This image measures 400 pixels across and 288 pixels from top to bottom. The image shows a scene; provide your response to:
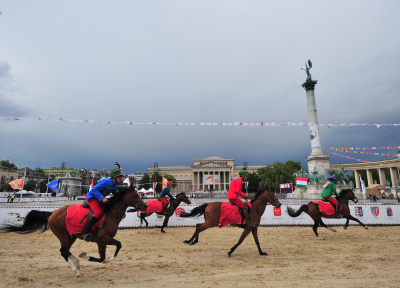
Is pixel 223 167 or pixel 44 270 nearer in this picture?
pixel 44 270

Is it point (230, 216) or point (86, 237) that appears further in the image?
point (230, 216)

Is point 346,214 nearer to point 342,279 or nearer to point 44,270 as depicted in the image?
point 342,279

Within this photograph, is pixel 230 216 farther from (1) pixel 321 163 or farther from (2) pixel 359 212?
(1) pixel 321 163

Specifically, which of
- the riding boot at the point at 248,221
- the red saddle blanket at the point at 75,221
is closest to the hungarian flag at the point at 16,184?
the red saddle blanket at the point at 75,221

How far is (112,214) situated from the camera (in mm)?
5602

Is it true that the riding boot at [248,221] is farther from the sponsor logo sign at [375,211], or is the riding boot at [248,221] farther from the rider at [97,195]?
the sponsor logo sign at [375,211]

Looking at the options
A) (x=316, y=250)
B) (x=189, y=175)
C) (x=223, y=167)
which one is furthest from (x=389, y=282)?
(x=189, y=175)

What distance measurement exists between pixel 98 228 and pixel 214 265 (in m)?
2.95

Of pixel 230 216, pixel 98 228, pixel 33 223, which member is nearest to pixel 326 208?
pixel 230 216

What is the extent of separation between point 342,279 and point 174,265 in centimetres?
375

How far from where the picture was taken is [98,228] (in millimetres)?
5340

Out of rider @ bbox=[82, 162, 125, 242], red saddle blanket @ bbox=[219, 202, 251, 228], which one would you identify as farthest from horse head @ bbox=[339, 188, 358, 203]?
rider @ bbox=[82, 162, 125, 242]

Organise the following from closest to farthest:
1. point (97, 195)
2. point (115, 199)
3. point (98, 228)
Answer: point (98, 228)
point (97, 195)
point (115, 199)

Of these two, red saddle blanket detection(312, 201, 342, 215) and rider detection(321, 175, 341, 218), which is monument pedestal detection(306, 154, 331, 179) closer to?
rider detection(321, 175, 341, 218)
